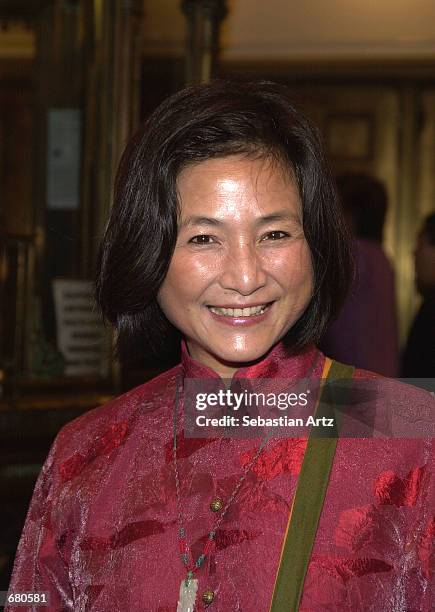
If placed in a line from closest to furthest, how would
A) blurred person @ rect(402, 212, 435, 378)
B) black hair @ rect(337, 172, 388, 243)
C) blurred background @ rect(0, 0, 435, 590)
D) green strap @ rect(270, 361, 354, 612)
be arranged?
green strap @ rect(270, 361, 354, 612), blurred person @ rect(402, 212, 435, 378), blurred background @ rect(0, 0, 435, 590), black hair @ rect(337, 172, 388, 243)

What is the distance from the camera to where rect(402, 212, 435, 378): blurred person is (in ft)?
5.18

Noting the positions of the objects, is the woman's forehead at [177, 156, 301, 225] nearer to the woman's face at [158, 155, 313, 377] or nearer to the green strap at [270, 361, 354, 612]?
the woman's face at [158, 155, 313, 377]

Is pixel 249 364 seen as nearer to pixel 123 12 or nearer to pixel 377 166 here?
pixel 123 12

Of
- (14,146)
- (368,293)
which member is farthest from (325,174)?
(14,146)

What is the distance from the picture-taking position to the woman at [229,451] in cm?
Result: 89

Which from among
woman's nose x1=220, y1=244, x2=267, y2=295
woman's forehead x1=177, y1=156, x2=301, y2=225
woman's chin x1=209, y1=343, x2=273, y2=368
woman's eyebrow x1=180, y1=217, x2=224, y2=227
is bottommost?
woman's chin x1=209, y1=343, x2=273, y2=368

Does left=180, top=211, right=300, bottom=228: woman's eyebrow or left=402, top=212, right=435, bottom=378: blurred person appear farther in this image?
left=402, top=212, right=435, bottom=378: blurred person

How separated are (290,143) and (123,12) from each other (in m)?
1.52

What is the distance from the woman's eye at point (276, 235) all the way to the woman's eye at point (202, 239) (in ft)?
0.16

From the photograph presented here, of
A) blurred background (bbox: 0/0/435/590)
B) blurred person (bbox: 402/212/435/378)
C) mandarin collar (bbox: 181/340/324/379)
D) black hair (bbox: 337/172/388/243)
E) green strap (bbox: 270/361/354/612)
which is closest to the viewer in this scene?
green strap (bbox: 270/361/354/612)

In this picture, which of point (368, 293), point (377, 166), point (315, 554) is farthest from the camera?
point (377, 166)

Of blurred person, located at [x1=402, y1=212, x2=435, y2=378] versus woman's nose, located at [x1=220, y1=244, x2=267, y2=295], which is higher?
woman's nose, located at [x1=220, y1=244, x2=267, y2=295]

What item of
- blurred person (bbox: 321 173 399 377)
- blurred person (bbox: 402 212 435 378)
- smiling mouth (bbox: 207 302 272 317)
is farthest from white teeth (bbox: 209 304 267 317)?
blurred person (bbox: 321 173 399 377)

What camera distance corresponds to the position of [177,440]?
1.03m
